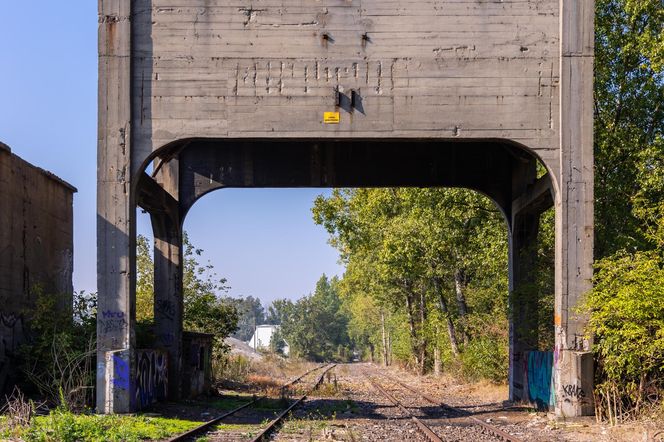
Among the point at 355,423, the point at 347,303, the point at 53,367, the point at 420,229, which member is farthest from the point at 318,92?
the point at 347,303

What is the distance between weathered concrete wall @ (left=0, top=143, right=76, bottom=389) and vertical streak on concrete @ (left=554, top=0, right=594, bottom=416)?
505 inches

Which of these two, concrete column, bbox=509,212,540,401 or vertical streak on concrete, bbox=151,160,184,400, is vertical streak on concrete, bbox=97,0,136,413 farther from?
concrete column, bbox=509,212,540,401

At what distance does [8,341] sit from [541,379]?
13.2m

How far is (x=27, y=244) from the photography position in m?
22.6

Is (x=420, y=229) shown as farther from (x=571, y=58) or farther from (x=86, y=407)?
(x=86, y=407)

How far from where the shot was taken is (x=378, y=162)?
24344 millimetres

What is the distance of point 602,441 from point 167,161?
13.8 m

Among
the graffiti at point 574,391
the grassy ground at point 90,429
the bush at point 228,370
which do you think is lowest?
the bush at point 228,370

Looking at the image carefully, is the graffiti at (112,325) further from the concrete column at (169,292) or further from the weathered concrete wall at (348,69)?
the concrete column at (169,292)

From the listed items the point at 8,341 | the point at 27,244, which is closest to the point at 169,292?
the point at 27,244

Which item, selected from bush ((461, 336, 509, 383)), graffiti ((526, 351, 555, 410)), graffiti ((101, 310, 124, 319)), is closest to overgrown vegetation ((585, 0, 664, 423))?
graffiti ((526, 351, 555, 410))

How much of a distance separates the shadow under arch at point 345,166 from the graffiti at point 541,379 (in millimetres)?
4722

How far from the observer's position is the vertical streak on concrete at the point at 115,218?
17.8 meters

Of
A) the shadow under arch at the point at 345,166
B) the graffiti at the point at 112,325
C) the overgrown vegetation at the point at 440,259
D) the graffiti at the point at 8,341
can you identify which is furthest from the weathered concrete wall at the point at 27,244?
the overgrown vegetation at the point at 440,259
